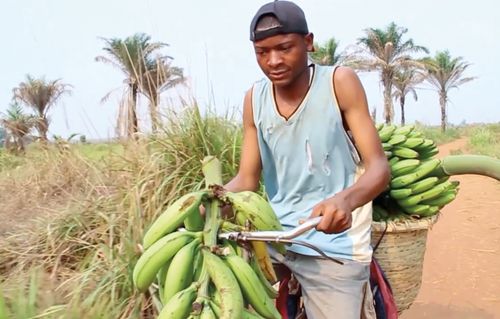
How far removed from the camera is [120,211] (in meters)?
3.40

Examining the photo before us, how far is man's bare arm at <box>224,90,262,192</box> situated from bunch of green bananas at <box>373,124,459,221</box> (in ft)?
1.97

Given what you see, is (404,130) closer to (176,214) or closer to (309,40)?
(309,40)

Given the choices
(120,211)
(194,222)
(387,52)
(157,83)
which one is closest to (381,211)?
(194,222)

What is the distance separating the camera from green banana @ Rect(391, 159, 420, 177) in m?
2.40

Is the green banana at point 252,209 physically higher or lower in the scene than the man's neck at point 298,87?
lower

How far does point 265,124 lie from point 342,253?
494 mm

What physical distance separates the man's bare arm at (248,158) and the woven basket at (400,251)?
0.55m

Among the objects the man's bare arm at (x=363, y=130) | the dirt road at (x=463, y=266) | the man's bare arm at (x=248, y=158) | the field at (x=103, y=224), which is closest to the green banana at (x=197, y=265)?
the field at (x=103, y=224)

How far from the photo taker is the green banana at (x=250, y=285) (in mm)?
1358

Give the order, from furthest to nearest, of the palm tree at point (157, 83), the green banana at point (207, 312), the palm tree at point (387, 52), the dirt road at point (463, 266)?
the palm tree at point (387, 52)
the dirt road at point (463, 266)
the palm tree at point (157, 83)
the green banana at point (207, 312)

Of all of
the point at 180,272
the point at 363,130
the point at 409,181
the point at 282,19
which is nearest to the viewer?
the point at 180,272

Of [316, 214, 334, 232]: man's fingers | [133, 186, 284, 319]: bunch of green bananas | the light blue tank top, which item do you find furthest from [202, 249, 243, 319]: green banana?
the light blue tank top

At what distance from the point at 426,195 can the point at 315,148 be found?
77cm

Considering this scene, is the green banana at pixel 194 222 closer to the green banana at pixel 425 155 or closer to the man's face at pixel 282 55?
the man's face at pixel 282 55
